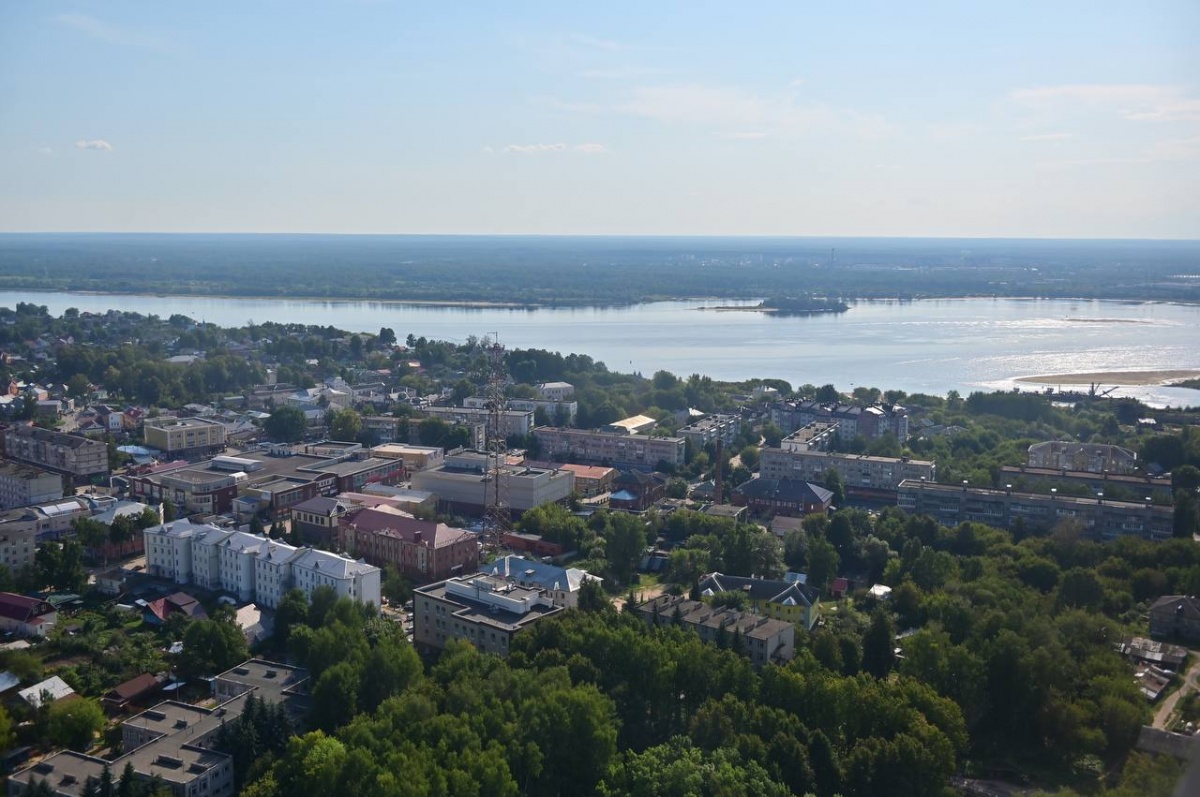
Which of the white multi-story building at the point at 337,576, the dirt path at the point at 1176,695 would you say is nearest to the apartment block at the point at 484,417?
the white multi-story building at the point at 337,576

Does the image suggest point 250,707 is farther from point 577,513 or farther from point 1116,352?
point 1116,352

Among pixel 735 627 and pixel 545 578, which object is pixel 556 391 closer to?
pixel 545 578

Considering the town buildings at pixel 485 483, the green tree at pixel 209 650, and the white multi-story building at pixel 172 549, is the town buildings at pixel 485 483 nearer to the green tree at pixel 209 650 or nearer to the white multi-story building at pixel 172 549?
the white multi-story building at pixel 172 549

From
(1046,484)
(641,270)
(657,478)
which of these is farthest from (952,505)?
(641,270)

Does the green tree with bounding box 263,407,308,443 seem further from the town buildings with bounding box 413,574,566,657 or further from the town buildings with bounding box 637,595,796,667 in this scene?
the town buildings with bounding box 637,595,796,667

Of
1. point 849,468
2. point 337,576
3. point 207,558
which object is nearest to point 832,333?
point 849,468
